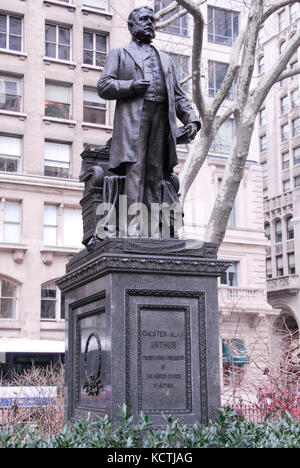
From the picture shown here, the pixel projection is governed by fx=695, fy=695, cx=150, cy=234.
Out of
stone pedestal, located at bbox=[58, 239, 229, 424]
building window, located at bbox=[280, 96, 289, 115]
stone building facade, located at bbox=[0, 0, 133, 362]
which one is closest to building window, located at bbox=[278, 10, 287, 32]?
building window, located at bbox=[280, 96, 289, 115]

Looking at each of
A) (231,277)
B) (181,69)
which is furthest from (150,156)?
(231,277)

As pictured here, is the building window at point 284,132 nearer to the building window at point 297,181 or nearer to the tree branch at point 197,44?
the building window at point 297,181

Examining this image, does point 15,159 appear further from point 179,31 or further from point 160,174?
point 160,174

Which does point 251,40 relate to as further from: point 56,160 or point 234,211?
point 234,211

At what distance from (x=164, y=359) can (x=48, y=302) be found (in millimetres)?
28788

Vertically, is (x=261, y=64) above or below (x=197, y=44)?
above

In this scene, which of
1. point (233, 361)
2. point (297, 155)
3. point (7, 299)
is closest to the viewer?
point (233, 361)

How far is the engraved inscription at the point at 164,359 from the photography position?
23.2 ft

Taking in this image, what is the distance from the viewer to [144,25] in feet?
27.1

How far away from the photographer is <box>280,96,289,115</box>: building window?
58781 mm

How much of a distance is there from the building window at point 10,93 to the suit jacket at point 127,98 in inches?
1145

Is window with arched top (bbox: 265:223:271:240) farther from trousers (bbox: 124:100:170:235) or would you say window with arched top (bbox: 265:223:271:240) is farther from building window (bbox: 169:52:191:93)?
trousers (bbox: 124:100:170:235)

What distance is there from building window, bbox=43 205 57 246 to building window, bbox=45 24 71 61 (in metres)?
8.42

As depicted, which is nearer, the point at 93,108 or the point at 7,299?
the point at 7,299
